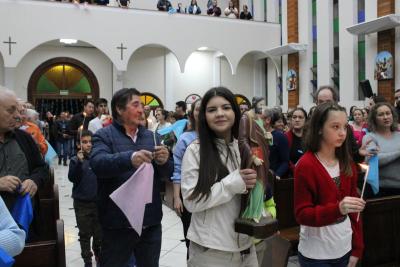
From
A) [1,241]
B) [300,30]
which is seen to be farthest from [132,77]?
[1,241]

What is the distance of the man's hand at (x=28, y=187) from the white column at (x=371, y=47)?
1245cm

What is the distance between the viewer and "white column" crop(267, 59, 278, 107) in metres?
18.0

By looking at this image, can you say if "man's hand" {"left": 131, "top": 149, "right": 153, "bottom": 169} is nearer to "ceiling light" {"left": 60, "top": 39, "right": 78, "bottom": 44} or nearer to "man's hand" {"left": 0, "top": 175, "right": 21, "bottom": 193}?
"man's hand" {"left": 0, "top": 175, "right": 21, "bottom": 193}

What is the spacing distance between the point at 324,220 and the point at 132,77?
15.3m

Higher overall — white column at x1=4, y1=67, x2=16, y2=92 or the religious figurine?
white column at x1=4, y1=67, x2=16, y2=92

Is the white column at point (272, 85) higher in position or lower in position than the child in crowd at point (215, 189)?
higher

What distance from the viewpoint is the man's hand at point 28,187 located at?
8.15 feet

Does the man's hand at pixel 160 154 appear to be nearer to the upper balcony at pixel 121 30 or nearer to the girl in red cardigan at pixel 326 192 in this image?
the girl in red cardigan at pixel 326 192

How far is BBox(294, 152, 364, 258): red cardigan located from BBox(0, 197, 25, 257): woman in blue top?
4.84 ft

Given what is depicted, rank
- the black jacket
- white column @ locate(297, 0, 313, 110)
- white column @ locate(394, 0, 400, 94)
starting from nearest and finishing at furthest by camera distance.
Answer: the black jacket < white column @ locate(394, 0, 400, 94) < white column @ locate(297, 0, 313, 110)

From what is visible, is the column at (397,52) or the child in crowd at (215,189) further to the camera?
the column at (397,52)

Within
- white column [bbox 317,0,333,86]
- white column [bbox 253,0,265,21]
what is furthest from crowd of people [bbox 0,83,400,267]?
white column [bbox 253,0,265,21]

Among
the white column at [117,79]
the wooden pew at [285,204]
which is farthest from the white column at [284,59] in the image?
the wooden pew at [285,204]

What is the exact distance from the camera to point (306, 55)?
52.4 ft
